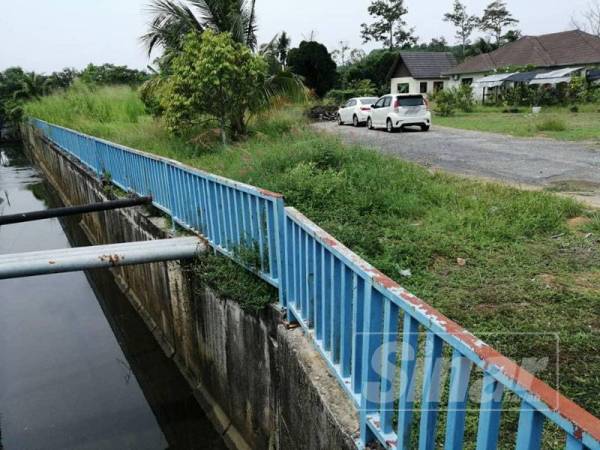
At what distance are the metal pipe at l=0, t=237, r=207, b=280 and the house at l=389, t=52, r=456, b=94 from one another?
35.7 m

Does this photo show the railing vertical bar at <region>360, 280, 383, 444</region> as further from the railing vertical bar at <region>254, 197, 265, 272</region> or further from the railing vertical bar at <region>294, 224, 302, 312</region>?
the railing vertical bar at <region>254, 197, 265, 272</region>

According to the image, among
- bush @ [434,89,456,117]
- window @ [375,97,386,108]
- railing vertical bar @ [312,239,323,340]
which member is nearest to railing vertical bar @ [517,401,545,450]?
railing vertical bar @ [312,239,323,340]

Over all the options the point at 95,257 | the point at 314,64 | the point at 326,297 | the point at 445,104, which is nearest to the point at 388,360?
the point at 326,297

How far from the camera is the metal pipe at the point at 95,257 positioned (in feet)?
15.4

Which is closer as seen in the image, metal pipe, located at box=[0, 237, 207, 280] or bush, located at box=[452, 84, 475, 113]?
metal pipe, located at box=[0, 237, 207, 280]

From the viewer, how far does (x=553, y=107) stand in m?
24.2

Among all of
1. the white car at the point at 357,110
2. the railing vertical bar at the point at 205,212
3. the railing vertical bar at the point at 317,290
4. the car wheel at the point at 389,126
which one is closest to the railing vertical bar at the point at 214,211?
the railing vertical bar at the point at 205,212

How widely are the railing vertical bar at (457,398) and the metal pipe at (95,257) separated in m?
3.59

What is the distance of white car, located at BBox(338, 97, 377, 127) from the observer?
1992cm

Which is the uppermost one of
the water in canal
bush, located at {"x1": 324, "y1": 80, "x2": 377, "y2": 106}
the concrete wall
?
bush, located at {"x1": 324, "y1": 80, "x2": 377, "y2": 106}

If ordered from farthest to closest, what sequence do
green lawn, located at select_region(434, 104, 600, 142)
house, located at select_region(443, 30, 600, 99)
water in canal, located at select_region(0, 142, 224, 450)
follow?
house, located at select_region(443, 30, 600, 99), green lawn, located at select_region(434, 104, 600, 142), water in canal, located at select_region(0, 142, 224, 450)

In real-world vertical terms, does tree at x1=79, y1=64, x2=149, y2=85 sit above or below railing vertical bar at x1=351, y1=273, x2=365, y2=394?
above

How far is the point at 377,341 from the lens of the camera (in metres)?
2.13

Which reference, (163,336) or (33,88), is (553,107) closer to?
(163,336)
